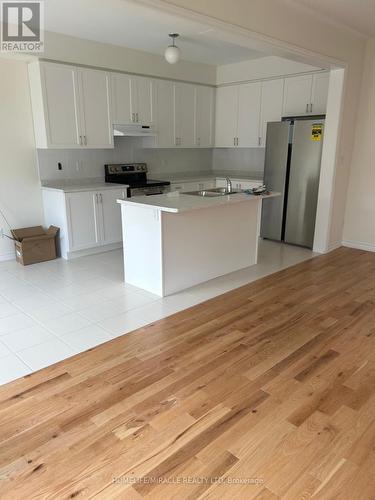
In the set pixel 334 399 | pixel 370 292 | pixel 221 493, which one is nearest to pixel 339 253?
pixel 370 292

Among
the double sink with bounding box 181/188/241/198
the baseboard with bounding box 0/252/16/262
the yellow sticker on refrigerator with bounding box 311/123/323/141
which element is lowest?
the baseboard with bounding box 0/252/16/262

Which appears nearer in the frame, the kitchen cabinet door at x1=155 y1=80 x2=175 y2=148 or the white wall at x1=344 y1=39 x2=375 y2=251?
the white wall at x1=344 y1=39 x2=375 y2=251

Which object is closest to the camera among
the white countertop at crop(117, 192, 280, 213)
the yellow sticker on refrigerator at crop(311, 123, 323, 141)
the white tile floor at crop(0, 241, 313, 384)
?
the white tile floor at crop(0, 241, 313, 384)

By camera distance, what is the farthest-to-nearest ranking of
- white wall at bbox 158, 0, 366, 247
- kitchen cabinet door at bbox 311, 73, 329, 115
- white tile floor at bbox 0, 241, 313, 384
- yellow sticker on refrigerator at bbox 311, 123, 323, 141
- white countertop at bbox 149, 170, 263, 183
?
white countertop at bbox 149, 170, 263, 183
kitchen cabinet door at bbox 311, 73, 329, 115
yellow sticker on refrigerator at bbox 311, 123, 323, 141
white wall at bbox 158, 0, 366, 247
white tile floor at bbox 0, 241, 313, 384

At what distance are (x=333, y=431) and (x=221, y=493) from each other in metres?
0.70

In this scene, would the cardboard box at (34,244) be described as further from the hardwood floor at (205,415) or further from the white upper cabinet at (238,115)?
the white upper cabinet at (238,115)

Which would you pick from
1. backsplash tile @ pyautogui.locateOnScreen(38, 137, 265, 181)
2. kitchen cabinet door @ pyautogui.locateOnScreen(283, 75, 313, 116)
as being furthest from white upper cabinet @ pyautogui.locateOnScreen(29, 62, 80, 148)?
kitchen cabinet door @ pyautogui.locateOnScreen(283, 75, 313, 116)

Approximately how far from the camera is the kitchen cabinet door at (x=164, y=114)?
5414 mm

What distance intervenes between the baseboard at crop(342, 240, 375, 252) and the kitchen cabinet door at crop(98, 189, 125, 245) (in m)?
3.27

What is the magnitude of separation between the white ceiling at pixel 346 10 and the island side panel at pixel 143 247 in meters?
2.34

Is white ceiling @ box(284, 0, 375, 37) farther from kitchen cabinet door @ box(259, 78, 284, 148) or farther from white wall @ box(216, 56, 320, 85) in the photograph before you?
kitchen cabinet door @ box(259, 78, 284, 148)

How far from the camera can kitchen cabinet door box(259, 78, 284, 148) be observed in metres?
5.45

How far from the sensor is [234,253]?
4219 millimetres

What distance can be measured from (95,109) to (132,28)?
1.08 m
